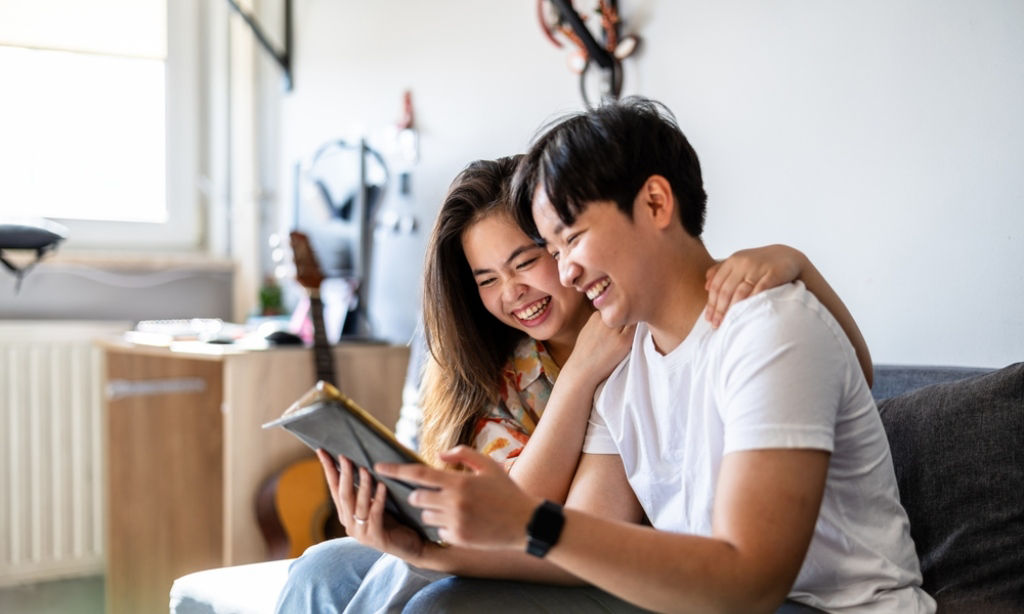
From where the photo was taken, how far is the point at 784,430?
822 mm

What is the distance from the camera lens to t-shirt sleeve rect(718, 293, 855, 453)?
827 millimetres

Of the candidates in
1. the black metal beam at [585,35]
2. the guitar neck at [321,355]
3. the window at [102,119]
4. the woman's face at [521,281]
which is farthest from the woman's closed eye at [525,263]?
the window at [102,119]

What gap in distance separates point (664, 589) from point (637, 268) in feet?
1.11

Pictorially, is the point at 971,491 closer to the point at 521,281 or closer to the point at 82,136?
the point at 521,281

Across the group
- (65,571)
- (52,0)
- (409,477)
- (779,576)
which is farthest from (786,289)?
(52,0)

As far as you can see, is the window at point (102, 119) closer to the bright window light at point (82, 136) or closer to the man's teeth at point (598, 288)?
the bright window light at point (82, 136)

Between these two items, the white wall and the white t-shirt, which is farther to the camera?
the white wall

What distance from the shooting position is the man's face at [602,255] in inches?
39.3

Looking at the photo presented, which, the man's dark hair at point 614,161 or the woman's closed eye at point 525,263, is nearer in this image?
the man's dark hair at point 614,161

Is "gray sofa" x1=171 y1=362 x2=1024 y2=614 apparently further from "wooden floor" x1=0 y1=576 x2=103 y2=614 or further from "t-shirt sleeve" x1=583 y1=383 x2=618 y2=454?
"wooden floor" x1=0 y1=576 x2=103 y2=614

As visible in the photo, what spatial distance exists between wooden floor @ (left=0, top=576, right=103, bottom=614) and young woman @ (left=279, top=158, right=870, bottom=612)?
1.67 m

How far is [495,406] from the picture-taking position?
4.65 ft

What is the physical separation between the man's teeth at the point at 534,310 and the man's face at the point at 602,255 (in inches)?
11.7

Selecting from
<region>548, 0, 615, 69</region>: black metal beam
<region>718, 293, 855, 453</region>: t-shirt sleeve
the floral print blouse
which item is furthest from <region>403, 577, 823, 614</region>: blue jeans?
<region>548, 0, 615, 69</region>: black metal beam
